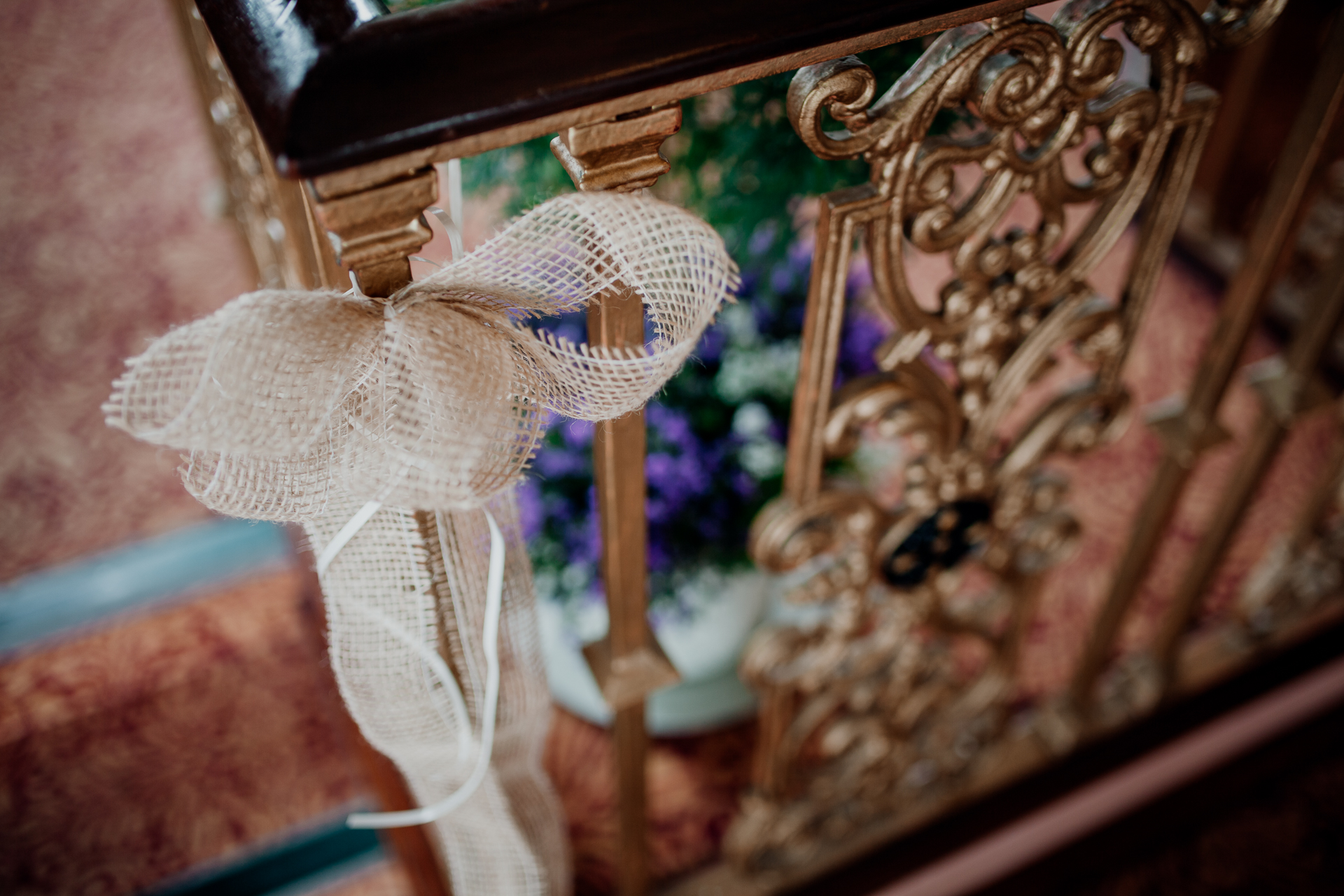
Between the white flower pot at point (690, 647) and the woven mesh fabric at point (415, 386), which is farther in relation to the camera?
the white flower pot at point (690, 647)

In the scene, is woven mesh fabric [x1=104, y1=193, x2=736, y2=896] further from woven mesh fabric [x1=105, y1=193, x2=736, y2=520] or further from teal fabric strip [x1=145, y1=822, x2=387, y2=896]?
teal fabric strip [x1=145, y1=822, x2=387, y2=896]

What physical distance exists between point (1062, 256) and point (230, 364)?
1.51 feet

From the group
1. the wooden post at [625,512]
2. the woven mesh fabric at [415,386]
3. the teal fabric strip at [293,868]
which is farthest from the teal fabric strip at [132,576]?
the woven mesh fabric at [415,386]

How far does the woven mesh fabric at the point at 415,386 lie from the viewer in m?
0.34

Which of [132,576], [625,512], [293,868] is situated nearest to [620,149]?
[625,512]

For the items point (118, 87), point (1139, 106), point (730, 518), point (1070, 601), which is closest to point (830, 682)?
point (730, 518)

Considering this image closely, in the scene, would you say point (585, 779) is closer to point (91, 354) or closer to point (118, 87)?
point (91, 354)

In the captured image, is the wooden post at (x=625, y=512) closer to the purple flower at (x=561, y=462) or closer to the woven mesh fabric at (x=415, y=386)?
the woven mesh fabric at (x=415, y=386)

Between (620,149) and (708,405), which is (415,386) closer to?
(620,149)

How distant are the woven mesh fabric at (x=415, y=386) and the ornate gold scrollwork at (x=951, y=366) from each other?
11 centimetres

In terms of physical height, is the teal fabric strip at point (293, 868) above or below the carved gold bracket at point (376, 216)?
below

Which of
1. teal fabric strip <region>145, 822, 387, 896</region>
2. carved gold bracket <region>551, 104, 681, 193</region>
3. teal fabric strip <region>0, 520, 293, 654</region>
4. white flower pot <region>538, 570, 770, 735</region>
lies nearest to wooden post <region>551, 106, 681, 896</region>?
carved gold bracket <region>551, 104, 681, 193</region>

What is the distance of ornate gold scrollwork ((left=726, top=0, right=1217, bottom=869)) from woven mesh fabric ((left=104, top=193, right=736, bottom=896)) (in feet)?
0.36

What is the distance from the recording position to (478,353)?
37 cm
